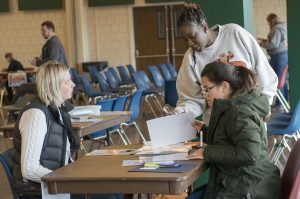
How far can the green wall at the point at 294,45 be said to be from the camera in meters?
6.13

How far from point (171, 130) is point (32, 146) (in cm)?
77

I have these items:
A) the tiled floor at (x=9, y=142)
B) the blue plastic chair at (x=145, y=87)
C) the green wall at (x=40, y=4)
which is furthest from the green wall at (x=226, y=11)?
the green wall at (x=40, y=4)

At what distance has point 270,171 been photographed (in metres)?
2.73

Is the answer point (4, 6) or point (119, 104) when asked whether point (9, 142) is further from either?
point (4, 6)

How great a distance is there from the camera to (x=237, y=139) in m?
2.67

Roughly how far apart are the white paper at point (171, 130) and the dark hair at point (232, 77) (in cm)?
39

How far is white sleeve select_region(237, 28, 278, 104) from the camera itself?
354 centimetres

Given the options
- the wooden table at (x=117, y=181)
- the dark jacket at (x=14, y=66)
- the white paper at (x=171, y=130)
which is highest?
the white paper at (x=171, y=130)

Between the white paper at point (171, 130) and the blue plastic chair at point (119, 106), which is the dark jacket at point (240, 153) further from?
the blue plastic chair at point (119, 106)

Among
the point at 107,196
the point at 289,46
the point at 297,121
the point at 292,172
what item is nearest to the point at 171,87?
the point at 289,46

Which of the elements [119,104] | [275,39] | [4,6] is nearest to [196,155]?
[119,104]

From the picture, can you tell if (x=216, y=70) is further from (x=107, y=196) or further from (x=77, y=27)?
(x=77, y=27)

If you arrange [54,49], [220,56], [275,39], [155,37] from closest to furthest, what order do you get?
[220,56] < [54,49] < [275,39] < [155,37]

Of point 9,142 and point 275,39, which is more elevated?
point 275,39
